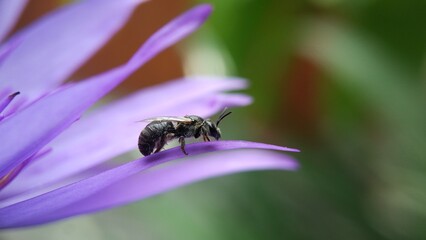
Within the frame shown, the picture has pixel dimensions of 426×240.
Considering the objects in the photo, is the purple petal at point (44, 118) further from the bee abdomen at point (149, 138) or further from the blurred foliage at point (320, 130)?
the blurred foliage at point (320, 130)

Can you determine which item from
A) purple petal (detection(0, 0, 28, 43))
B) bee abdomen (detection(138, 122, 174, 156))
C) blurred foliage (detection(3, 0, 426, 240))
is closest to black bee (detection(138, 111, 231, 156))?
bee abdomen (detection(138, 122, 174, 156))

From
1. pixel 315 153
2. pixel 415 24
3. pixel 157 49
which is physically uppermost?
pixel 415 24

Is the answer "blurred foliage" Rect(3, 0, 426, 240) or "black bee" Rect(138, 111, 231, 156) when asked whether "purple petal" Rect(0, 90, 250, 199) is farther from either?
"blurred foliage" Rect(3, 0, 426, 240)

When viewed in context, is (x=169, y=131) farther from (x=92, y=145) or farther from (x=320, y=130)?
(x=320, y=130)

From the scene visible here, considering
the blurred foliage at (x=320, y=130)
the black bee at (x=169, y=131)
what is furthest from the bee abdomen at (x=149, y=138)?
the blurred foliage at (x=320, y=130)

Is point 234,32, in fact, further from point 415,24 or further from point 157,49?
point 157,49

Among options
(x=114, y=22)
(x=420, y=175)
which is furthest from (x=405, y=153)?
(x=114, y=22)

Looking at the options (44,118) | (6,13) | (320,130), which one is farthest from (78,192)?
(320,130)

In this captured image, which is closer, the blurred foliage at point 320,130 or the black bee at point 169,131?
the black bee at point 169,131
